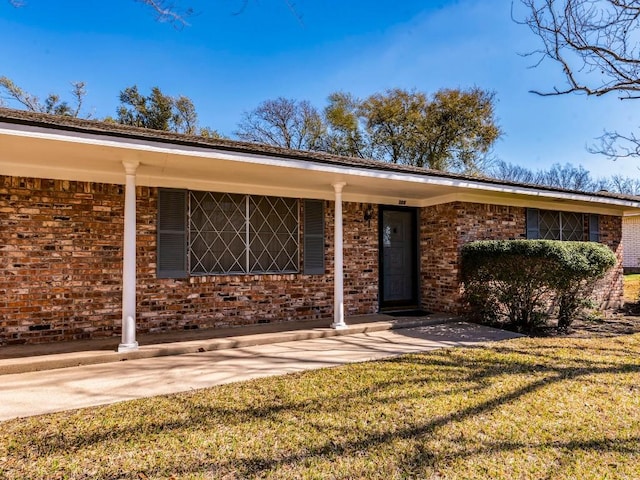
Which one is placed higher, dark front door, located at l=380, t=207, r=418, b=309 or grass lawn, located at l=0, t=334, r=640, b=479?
dark front door, located at l=380, t=207, r=418, b=309

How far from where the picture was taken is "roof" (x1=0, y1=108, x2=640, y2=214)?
3.75 metres

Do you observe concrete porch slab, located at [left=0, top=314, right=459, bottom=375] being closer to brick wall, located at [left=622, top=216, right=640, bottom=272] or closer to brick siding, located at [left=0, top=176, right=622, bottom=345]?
brick siding, located at [left=0, top=176, right=622, bottom=345]

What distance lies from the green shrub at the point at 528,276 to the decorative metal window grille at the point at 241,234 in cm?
322

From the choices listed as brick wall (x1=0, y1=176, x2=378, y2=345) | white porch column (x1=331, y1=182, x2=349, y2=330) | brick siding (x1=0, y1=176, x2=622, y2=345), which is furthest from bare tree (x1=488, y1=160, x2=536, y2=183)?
brick wall (x1=0, y1=176, x2=378, y2=345)

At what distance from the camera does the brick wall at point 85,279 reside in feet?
15.8

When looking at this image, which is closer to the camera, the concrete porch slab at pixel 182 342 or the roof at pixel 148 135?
the roof at pixel 148 135

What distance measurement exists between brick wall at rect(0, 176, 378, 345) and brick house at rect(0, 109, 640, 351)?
0.01 meters

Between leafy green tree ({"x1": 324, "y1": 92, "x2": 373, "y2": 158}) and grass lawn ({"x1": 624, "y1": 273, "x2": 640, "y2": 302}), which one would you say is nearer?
grass lawn ({"x1": 624, "y1": 273, "x2": 640, "y2": 302})

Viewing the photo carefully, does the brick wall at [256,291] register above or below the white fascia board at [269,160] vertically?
below

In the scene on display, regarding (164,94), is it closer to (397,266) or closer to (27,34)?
(27,34)

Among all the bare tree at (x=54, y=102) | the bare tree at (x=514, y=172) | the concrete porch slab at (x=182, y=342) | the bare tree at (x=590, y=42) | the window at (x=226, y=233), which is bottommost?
the concrete porch slab at (x=182, y=342)

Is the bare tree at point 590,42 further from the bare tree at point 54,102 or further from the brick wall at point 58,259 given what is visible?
the bare tree at point 54,102

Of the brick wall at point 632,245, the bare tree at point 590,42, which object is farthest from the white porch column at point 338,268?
the brick wall at point 632,245

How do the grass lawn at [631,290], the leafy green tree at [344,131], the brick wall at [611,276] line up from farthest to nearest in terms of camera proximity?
the leafy green tree at [344,131]
the grass lawn at [631,290]
the brick wall at [611,276]
